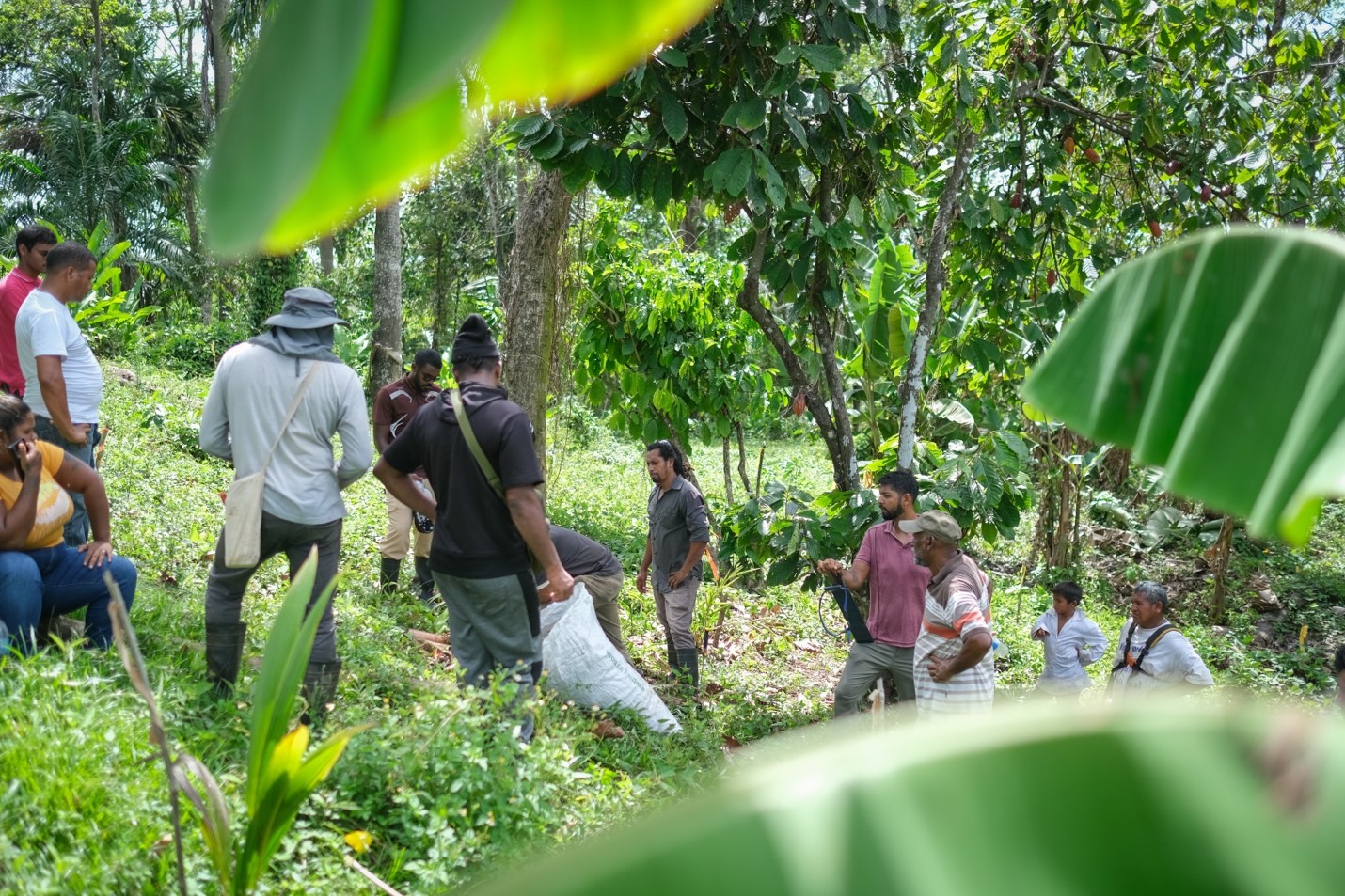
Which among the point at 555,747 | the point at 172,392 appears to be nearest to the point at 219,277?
the point at 172,392

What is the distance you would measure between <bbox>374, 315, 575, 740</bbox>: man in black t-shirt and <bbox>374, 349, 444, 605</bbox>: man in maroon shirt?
7.01 ft

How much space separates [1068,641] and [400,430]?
4297 millimetres

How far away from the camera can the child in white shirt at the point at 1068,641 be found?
6863mm

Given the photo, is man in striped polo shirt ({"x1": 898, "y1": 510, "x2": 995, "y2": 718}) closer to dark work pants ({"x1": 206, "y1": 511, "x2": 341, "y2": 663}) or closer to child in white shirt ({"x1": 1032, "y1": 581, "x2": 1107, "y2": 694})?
child in white shirt ({"x1": 1032, "y1": 581, "x2": 1107, "y2": 694})

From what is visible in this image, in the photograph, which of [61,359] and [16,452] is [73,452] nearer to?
[61,359]

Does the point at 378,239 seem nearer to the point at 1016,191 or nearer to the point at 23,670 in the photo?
the point at 1016,191

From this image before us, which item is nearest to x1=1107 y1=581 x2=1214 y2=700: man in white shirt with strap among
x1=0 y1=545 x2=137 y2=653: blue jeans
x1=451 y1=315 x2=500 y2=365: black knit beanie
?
x1=451 y1=315 x2=500 y2=365: black knit beanie

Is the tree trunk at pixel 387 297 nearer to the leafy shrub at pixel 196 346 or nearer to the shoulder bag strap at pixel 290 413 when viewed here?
the leafy shrub at pixel 196 346

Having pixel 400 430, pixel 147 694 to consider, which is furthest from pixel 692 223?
pixel 147 694

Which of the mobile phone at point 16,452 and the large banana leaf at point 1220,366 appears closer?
the large banana leaf at point 1220,366

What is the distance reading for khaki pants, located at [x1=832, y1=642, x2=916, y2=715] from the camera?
5961 millimetres

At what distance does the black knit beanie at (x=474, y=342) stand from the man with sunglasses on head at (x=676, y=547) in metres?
2.22

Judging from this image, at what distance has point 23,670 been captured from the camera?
353 cm

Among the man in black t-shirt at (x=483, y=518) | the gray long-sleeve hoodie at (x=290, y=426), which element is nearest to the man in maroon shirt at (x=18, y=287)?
the gray long-sleeve hoodie at (x=290, y=426)
